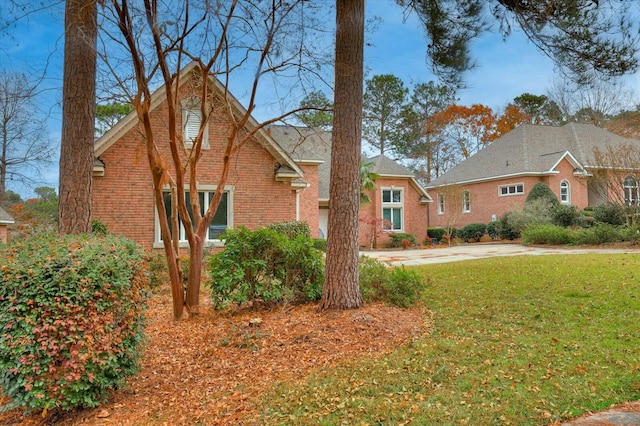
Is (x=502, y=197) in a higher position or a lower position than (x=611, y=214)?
higher

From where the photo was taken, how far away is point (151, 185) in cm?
1206

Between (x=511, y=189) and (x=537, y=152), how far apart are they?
2.78 meters

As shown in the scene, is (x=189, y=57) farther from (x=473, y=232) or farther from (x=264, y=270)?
(x=473, y=232)

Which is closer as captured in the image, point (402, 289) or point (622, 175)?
point (402, 289)

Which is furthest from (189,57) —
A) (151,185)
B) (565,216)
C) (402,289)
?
(565,216)

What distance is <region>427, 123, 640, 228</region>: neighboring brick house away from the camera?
2316cm

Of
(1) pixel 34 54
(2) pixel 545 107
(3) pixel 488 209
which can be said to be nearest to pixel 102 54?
(1) pixel 34 54

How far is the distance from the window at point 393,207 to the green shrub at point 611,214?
9.07 metres

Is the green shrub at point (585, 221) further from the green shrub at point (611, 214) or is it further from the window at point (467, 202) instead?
the window at point (467, 202)

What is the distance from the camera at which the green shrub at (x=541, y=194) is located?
70.4 ft

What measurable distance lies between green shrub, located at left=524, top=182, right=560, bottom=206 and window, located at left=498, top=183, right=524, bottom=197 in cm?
126

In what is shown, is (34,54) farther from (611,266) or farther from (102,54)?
(611,266)

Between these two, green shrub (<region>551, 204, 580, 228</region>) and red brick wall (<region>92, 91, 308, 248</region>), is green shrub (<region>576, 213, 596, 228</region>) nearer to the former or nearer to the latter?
green shrub (<region>551, 204, 580, 228</region>)

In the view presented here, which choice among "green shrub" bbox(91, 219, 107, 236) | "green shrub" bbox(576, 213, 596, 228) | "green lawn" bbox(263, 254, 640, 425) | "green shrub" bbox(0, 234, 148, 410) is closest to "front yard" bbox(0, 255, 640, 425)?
"green lawn" bbox(263, 254, 640, 425)
